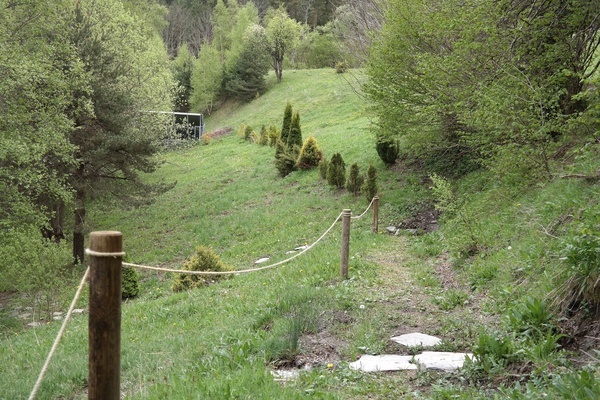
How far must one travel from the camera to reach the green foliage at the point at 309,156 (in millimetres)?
23328

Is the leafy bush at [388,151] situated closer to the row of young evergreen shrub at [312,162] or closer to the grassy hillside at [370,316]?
the row of young evergreen shrub at [312,162]

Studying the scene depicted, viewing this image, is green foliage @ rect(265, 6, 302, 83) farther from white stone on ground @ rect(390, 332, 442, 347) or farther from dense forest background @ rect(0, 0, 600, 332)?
white stone on ground @ rect(390, 332, 442, 347)

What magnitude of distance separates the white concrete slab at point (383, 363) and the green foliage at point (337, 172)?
14.7m

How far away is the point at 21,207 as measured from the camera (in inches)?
517

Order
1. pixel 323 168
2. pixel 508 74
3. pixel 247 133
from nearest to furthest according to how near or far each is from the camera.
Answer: pixel 508 74
pixel 323 168
pixel 247 133

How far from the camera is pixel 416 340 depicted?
16.5 ft

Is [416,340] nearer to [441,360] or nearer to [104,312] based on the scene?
[441,360]

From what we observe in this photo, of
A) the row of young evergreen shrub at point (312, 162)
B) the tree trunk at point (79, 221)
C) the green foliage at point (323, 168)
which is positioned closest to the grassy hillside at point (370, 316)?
the row of young evergreen shrub at point (312, 162)

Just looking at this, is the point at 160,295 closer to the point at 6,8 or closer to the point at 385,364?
the point at 385,364

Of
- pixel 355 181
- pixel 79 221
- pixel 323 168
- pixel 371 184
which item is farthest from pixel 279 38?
pixel 371 184

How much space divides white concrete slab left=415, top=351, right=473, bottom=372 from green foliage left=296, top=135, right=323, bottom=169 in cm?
1901

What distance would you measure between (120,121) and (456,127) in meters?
11.3

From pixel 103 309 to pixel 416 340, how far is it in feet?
10.9

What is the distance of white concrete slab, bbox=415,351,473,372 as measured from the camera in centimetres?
423
